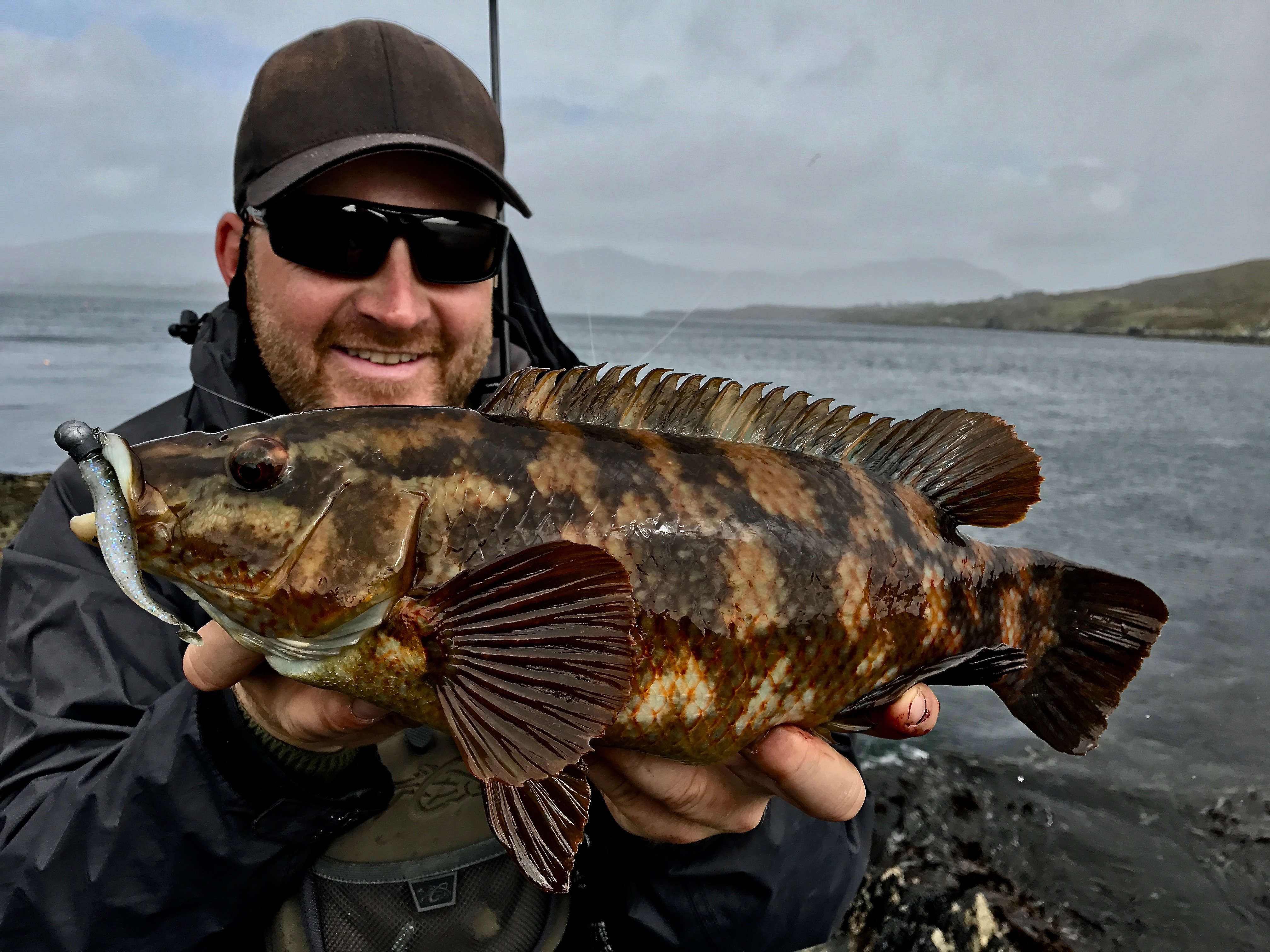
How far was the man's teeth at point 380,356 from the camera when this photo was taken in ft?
12.4

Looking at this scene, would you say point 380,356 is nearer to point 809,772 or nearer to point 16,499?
point 809,772

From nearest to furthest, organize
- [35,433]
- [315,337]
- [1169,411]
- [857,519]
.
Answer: [857,519]
[315,337]
[35,433]
[1169,411]

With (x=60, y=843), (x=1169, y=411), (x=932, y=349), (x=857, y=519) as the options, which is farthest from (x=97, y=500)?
(x=932, y=349)

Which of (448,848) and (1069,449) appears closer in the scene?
(448,848)

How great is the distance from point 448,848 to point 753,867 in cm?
119

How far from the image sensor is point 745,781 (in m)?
2.39

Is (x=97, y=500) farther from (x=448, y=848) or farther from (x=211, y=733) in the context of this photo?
(x=448, y=848)

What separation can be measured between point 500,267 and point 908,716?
9.70 ft

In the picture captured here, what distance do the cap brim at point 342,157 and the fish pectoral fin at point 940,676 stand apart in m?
2.95

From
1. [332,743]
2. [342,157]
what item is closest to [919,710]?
[332,743]

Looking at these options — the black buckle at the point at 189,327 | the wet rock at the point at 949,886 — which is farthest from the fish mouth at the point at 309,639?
the wet rock at the point at 949,886

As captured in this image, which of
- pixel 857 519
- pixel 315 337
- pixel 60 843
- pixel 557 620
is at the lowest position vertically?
pixel 60 843

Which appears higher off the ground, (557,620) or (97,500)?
(97,500)

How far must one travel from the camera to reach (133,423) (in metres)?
3.83
